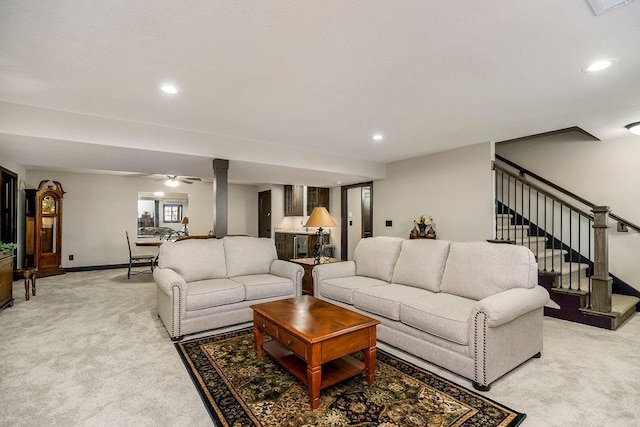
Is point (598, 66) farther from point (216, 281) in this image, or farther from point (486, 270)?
point (216, 281)

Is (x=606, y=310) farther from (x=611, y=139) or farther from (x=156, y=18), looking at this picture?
(x=156, y=18)

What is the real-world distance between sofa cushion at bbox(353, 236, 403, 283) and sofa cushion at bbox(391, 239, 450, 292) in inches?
4.3

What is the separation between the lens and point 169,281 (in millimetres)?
3156

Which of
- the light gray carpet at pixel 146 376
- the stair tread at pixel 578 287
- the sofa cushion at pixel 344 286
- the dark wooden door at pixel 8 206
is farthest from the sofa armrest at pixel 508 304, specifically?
the dark wooden door at pixel 8 206

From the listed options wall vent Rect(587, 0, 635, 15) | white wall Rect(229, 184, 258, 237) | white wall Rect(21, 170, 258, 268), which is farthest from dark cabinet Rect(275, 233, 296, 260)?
wall vent Rect(587, 0, 635, 15)

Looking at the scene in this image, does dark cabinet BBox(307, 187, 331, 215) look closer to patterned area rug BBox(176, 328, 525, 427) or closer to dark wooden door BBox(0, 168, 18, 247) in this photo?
patterned area rug BBox(176, 328, 525, 427)

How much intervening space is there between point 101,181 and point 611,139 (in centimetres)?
985

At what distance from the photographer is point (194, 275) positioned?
3.75 m

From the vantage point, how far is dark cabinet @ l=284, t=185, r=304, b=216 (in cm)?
825

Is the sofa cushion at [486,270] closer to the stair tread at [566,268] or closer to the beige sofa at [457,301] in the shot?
the beige sofa at [457,301]

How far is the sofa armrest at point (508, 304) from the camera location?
2.18 m

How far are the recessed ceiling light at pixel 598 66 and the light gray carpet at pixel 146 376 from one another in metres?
2.31

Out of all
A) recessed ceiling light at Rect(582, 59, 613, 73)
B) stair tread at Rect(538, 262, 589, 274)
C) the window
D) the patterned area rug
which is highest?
recessed ceiling light at Rect(582, 59, 613, 73)

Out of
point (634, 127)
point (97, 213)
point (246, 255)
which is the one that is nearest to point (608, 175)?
point (634, 127)
